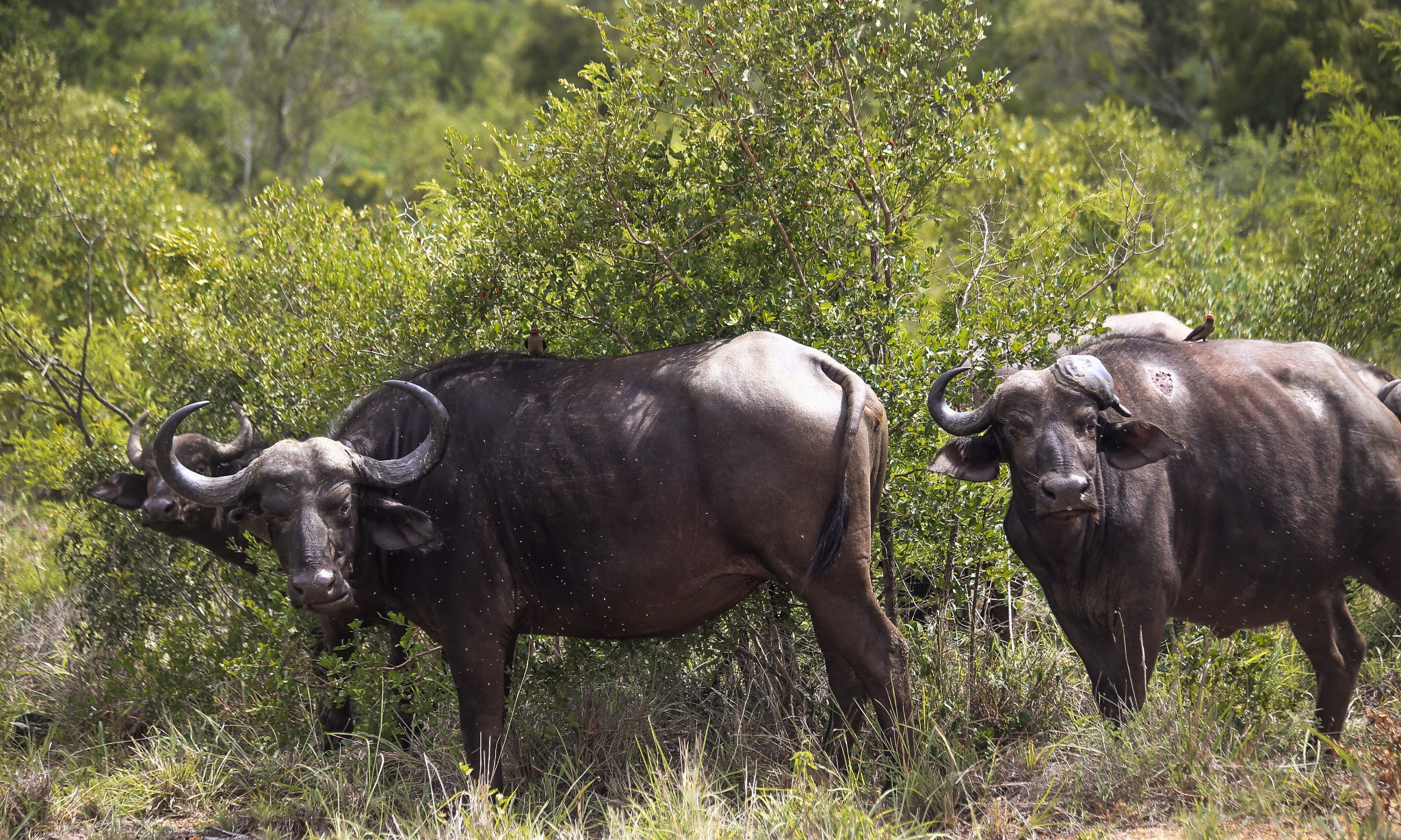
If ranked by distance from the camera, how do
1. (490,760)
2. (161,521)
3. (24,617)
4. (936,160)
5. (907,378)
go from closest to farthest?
(490,760)
(907,378)
(936,160)
(161,521)
(24,617)

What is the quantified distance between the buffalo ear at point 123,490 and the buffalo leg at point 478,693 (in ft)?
9.75

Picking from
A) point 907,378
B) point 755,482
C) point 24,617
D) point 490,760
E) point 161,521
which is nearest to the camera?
point 755,482

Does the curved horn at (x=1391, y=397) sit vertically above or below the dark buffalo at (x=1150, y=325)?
above

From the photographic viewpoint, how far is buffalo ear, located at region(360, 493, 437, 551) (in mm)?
5352

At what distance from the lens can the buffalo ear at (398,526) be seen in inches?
211

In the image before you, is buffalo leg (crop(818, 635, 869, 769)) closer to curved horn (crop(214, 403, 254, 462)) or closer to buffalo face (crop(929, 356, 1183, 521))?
buffalo face (crop(929, 356, 1183, 521))

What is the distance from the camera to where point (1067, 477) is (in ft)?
15.7

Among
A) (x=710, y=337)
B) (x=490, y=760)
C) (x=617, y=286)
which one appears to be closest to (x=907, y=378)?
(x=710, y=337)

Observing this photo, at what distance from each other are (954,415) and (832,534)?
860mm

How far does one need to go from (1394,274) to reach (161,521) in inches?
344

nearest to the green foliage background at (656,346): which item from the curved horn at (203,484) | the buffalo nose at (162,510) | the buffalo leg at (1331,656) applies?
the buffalo leg at (1331,656)

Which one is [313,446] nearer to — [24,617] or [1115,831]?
[1115,831]

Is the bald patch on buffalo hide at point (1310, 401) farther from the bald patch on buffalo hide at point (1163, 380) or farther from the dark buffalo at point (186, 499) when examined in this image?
the dark buffalo at point (186, 499)

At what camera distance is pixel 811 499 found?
5.10 meters
